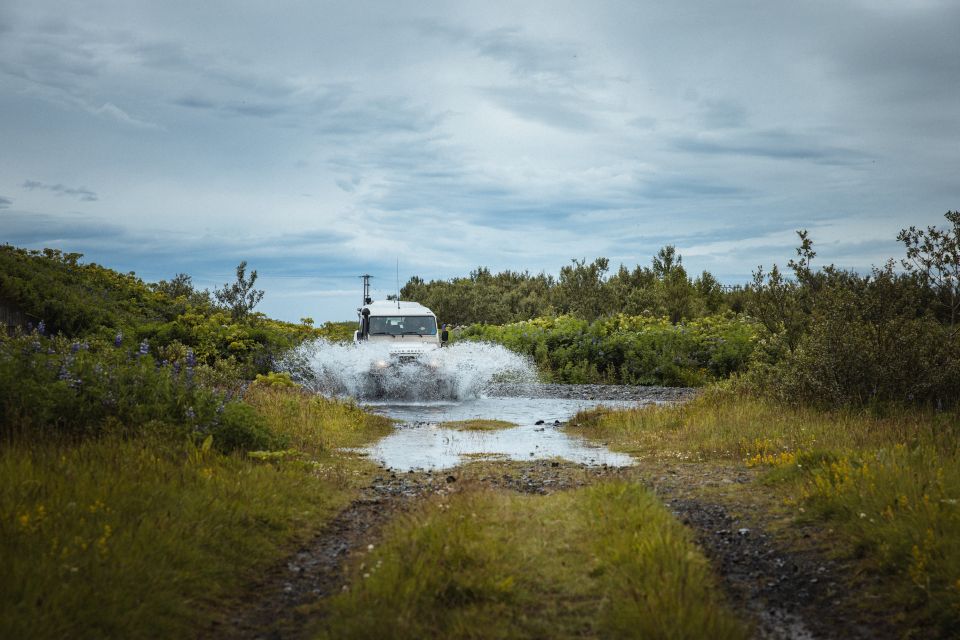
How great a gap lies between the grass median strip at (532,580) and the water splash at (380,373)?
42.8 ft

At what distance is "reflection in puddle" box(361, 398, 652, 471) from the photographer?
12203 mm

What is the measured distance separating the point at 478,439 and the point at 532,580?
8460 mm

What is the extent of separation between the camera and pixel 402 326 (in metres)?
21.8

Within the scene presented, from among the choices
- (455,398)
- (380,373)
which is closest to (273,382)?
(380,373)

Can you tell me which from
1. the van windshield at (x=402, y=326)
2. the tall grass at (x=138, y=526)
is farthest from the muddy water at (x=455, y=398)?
the tall grass at (x=138, y=526)

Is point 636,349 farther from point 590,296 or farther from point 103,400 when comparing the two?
point 103,400

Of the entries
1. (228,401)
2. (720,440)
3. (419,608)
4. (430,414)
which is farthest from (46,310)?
(419,608)

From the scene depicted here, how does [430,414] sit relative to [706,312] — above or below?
below

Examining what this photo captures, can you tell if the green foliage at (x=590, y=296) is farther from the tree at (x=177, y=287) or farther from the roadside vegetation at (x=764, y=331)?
the tree at (x=177, y=287)

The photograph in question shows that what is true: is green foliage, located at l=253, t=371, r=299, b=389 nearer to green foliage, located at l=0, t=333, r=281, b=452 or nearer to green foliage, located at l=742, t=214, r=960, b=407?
green foliage, located at l=0, t=333, r=281, b=452

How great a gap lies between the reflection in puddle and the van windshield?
7.26ft

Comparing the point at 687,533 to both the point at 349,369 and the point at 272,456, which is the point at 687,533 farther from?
the point at 349,369

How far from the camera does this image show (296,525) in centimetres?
775

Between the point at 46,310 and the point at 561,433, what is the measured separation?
14.0m
